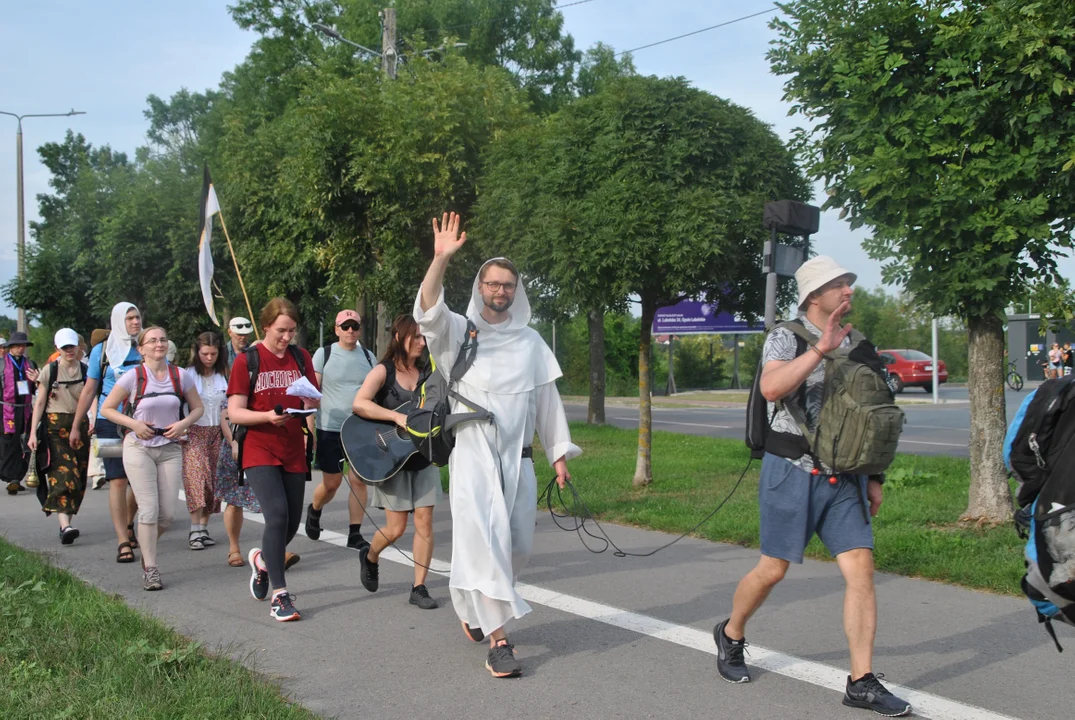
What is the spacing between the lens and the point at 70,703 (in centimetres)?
411

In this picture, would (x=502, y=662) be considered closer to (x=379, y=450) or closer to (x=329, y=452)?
(x=379, y=450)

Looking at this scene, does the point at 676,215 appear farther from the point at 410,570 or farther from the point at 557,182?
the point at 410,570

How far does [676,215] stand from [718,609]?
4573 millimetres

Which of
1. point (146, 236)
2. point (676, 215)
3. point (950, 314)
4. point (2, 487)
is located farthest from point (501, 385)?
point (146, 236)

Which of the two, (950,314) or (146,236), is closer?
(950,314)

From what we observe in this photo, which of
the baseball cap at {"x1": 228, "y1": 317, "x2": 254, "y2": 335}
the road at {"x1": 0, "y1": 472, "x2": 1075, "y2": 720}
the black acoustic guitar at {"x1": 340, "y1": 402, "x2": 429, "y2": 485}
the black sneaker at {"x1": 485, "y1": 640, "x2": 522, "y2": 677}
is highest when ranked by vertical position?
the baseball cap at {"x1": 228, "y1": 317, "x2": 254, "y2": 335}

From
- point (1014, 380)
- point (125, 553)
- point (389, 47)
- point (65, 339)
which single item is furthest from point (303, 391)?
point (1014, 380)

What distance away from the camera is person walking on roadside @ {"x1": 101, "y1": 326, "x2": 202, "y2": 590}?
6.98 metres

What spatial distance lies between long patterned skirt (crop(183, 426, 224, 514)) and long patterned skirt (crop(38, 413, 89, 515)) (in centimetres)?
119

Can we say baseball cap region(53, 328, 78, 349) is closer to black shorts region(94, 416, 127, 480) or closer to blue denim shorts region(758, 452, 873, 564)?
black shorts region(94, 416, 127, 480)

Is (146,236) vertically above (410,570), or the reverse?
(146,236)

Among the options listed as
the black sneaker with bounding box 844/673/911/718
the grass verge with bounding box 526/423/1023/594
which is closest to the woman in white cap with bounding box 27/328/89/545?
the grass verge with bounding box 526/423/1023/594

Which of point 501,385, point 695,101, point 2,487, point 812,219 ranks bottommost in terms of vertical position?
point 2,487

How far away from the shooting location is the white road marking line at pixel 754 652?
4238mm
